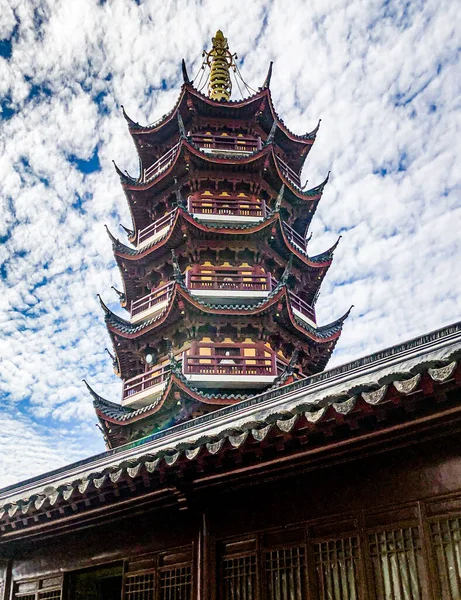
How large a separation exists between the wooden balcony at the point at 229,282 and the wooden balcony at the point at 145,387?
2.31 m

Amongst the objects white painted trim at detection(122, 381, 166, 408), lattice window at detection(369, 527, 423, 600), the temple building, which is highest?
white painted trim at detection(122, 381, 166, 408)

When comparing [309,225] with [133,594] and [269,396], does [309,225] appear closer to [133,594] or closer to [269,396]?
[269,396]

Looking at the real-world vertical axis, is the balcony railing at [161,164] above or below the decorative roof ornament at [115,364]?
above

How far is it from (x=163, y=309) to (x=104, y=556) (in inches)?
425

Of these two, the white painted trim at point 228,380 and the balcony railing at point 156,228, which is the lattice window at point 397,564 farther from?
the balcony railing at point 156,228

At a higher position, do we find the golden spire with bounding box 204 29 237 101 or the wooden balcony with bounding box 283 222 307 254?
the golden spire with bounding box 204 29 237 101

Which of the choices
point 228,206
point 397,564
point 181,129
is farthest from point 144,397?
point 397,564

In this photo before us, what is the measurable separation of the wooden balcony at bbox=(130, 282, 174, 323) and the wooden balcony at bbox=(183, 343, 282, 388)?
2021 mm

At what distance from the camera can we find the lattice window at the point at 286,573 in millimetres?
4949

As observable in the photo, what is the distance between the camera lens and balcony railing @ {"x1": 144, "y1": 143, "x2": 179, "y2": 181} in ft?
63.1

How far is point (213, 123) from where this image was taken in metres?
20.1

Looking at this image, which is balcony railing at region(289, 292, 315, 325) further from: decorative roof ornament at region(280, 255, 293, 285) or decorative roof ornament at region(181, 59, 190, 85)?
decorative roof ornament at region(181, 59, 190, 85)

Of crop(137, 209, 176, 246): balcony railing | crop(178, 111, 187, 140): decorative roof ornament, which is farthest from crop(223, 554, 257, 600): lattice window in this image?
crop(178, 111, 187, 140): decorative roof ornament

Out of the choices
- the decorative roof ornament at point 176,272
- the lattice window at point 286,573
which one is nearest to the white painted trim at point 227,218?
the decorative roof ornament at point 176,272
